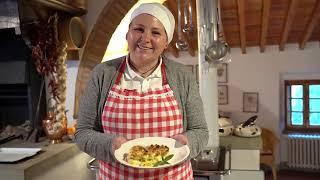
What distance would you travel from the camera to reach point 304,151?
16.7 ft

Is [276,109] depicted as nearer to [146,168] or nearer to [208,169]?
[208,169]

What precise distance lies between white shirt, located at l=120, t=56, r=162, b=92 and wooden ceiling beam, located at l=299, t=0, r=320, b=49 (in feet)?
10.9

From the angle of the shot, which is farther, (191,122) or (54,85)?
(54,85)

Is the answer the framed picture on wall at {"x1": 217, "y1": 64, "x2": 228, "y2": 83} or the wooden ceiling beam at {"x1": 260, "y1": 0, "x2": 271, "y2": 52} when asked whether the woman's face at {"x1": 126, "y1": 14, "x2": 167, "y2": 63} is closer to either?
the wooden ceiling beam at {"x1": 260, "y1": 0, "x2": 271, "y2": 52}

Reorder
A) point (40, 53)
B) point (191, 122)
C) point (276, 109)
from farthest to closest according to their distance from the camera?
1. point (276, 109)
2. point (40, 53)
3. point (191, 122)

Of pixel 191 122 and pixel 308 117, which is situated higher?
pixel 191 122

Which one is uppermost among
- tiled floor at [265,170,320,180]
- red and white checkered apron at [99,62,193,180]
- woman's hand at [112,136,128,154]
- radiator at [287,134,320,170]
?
red and white checkered apron at [99,62,193,180]

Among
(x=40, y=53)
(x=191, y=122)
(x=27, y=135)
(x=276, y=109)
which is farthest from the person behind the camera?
(x=276, y=109)

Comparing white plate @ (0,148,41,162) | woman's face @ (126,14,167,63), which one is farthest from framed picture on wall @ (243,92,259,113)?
woman's face @ (126,14,167,63)

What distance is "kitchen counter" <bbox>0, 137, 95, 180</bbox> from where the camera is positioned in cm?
167

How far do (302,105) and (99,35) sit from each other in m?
4.09

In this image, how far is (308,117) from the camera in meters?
5.32

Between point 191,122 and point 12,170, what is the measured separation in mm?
→ 1105

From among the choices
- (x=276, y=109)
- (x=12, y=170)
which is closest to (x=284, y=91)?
(x=276, y=109)
